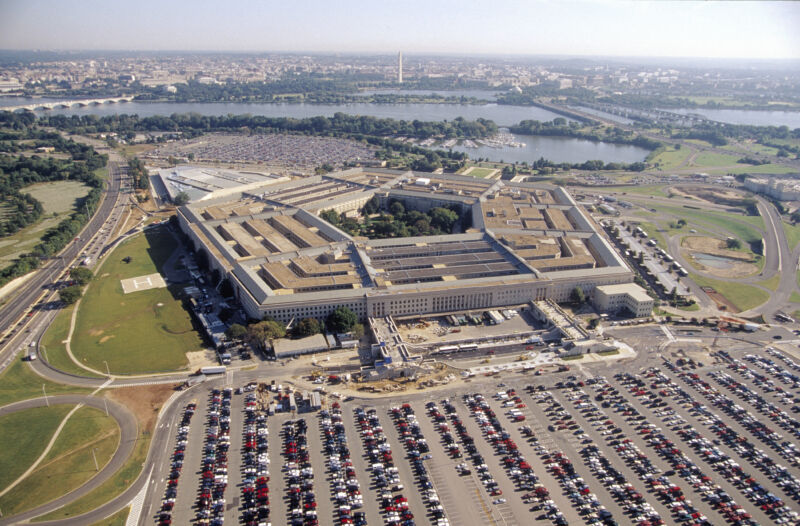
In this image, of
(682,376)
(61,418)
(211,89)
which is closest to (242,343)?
(61,418)

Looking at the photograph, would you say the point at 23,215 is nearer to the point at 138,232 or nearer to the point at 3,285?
the point at 138,232

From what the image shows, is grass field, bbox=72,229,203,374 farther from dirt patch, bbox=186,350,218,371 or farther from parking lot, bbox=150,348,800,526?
parking lot, bbox=150,348,800,526

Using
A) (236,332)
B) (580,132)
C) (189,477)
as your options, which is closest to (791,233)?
(236,332)

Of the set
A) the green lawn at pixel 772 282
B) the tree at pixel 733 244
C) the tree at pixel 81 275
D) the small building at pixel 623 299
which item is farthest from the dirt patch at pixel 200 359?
the tree at pixel 733 244

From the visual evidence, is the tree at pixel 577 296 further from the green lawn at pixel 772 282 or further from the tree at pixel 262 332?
the tree at pixel 262 332

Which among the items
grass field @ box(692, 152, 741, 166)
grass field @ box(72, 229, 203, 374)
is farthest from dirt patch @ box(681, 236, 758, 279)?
grass field @ box(72, 229, 203, 374)

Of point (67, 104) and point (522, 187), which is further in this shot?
point (67, 104)
